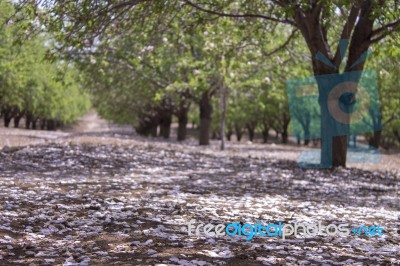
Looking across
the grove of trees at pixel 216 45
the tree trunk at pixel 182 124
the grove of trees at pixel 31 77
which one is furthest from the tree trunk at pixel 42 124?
the tree trunk at pixel 182 124

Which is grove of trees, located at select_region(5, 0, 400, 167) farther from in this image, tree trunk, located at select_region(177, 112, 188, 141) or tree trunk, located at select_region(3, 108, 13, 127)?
tree trunk, located at select_region(3, 108, 13, 127)

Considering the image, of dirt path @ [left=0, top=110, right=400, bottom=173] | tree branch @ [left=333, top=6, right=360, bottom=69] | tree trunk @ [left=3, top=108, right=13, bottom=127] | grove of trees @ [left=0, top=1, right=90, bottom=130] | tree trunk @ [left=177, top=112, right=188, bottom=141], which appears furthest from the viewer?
tree trunk @ [left=3, top=108, right=13, bottom=127]

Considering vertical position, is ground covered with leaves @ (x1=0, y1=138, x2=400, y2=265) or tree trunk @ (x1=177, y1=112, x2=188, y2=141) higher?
tree trunk @ (x1=177, y1=112, x2=188, y2=141)

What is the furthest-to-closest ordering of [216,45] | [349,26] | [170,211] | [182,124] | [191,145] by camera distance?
1. [182,124]
2. [191,145]
3. [216,45]
4. [349,26]
5. [170,211]

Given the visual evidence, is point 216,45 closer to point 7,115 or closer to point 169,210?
point 169,210

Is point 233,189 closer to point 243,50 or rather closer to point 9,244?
point 9,244

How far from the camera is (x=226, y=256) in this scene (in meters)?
6.64

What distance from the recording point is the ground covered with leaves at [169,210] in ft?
21.9

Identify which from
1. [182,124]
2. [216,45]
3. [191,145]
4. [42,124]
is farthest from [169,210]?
[42,124]

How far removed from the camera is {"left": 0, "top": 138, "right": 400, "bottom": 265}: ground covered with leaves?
666cm

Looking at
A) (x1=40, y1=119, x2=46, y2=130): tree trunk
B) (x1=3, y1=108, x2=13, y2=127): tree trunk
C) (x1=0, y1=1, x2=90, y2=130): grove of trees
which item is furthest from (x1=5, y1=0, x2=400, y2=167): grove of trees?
(x1=40, y1=119, x2=46, y2=130): tree trunk

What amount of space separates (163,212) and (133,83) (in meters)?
27.1

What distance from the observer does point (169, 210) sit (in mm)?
9930

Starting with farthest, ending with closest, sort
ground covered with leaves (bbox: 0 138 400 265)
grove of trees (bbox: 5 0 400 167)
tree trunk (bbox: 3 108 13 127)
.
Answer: tree trunk (bbox: 3 108 13 127) → grove of trees (bbox: 5 0 400 167) → ground covered with leaves (bbox: 0 138 400 265)
